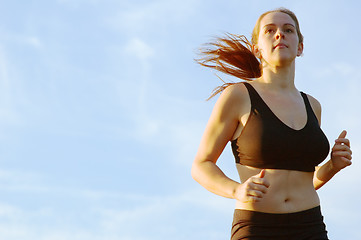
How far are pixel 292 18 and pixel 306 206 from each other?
62.3 inches

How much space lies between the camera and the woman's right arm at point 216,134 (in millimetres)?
4137

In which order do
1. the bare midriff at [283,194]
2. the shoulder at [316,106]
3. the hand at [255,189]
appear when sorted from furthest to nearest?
the shoulder at [316,106] < the bare midriff at [283,194] < the hand at [255,189]

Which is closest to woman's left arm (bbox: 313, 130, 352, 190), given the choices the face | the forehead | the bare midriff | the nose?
the bare midriff

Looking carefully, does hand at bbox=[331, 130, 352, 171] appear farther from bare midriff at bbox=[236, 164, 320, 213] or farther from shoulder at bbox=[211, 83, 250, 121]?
shoulder at bbox=[211, 83, 250, 121]

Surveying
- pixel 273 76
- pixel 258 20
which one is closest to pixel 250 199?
pixel 273 76

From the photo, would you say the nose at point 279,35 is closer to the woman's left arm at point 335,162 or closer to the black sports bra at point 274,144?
the black sports bra at point 274,144

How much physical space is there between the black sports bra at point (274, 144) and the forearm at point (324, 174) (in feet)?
0.60

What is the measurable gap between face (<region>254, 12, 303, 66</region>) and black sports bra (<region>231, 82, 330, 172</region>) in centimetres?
43

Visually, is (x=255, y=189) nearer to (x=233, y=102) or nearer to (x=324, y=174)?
(x=233, y=102)

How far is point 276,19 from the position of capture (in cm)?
461

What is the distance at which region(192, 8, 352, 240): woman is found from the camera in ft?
13.0

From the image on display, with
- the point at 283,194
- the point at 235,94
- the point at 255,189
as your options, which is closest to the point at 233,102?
the point at 235,94

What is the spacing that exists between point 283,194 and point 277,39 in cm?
125

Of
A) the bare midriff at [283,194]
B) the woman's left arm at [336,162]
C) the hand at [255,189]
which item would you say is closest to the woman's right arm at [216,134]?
the bare midriff at [283,194]
